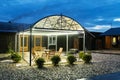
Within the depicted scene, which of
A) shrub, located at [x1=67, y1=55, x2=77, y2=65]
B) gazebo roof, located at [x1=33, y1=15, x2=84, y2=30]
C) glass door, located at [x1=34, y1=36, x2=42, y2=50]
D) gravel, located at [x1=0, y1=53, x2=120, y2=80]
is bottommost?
gravel, located at [x1=0, y1=53, x2=120, y2=80]

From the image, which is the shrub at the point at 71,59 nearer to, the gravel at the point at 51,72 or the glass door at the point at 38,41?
the gravel at the point at 51,72

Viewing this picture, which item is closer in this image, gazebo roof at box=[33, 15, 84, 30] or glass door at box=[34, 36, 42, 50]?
gazebo roof at box=[33, 15, 84, 30]

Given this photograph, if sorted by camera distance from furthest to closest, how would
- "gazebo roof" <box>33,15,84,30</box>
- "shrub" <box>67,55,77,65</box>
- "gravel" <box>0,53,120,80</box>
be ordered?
"gazebo roof" <box>33,15,84,30</box>, "shrub" <box>67,55,77,65</box>, "gravel" <box>0,53,120,80</box>

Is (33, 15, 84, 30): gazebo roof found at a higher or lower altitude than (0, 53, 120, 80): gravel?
higher

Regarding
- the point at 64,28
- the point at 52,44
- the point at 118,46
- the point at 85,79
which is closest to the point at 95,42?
the point at 118,46

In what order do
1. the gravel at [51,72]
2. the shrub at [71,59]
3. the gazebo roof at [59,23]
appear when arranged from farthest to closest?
the gazebo roof at [59,23] → the shrub at [71,59] → the gravel at [51,72]

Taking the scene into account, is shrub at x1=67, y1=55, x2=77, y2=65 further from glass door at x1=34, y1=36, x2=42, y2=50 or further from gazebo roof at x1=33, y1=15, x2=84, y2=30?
glass door at x1=34, y1=36, x2=42, y2=50

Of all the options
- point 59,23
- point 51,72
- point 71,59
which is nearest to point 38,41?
point 59,23

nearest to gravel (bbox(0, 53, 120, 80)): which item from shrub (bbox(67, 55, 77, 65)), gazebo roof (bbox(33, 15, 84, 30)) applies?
shrub (bbox(67, 55, 77, 65))

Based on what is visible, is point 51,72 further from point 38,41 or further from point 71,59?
point 38,41

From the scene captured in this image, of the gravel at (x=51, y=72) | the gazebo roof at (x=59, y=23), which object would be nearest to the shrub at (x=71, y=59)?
the gravel at (x=51, y=72)

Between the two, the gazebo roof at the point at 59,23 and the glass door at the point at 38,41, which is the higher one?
the gazebo roof at the point at 59,23

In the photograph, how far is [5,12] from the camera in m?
40.3

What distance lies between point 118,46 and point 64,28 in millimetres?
18140
